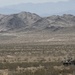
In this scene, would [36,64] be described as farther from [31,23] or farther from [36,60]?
[31,23]

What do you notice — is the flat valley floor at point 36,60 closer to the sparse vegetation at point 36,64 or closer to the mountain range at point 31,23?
the sparse vegetation at point 36,64

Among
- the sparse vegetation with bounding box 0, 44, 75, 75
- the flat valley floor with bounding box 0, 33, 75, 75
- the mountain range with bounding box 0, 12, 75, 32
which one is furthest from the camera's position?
the mountain range with bounding box 0, 12, 75, 32

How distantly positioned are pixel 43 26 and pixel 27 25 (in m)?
8.69

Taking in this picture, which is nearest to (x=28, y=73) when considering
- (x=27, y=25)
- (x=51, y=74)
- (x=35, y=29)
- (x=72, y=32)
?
(x=51, y=74)

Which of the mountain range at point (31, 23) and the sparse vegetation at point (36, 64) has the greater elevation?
the sparse vegetation at point (36, 64)

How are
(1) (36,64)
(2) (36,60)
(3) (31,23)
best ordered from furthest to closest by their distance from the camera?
1. (3) (31,23)
2. (2) (36,60)
3. (1) (36,64)

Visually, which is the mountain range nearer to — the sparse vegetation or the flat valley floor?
the flat valley floor

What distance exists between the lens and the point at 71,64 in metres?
33.5

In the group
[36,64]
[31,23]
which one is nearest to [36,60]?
[36,64]

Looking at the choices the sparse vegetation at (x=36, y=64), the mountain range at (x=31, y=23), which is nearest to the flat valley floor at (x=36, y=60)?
the sparse vegetation at (x=36, y=64)

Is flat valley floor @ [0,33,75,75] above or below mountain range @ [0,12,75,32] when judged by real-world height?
above

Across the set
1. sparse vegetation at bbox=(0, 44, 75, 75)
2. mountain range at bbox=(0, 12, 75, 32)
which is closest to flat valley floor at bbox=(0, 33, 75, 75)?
sparse vegetation at bbox=(0, 44, 75, 75)

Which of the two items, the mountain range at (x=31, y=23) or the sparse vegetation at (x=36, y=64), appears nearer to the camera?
the sparse vegetation at (x=36, y=64)

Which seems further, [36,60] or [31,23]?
[31,23]
